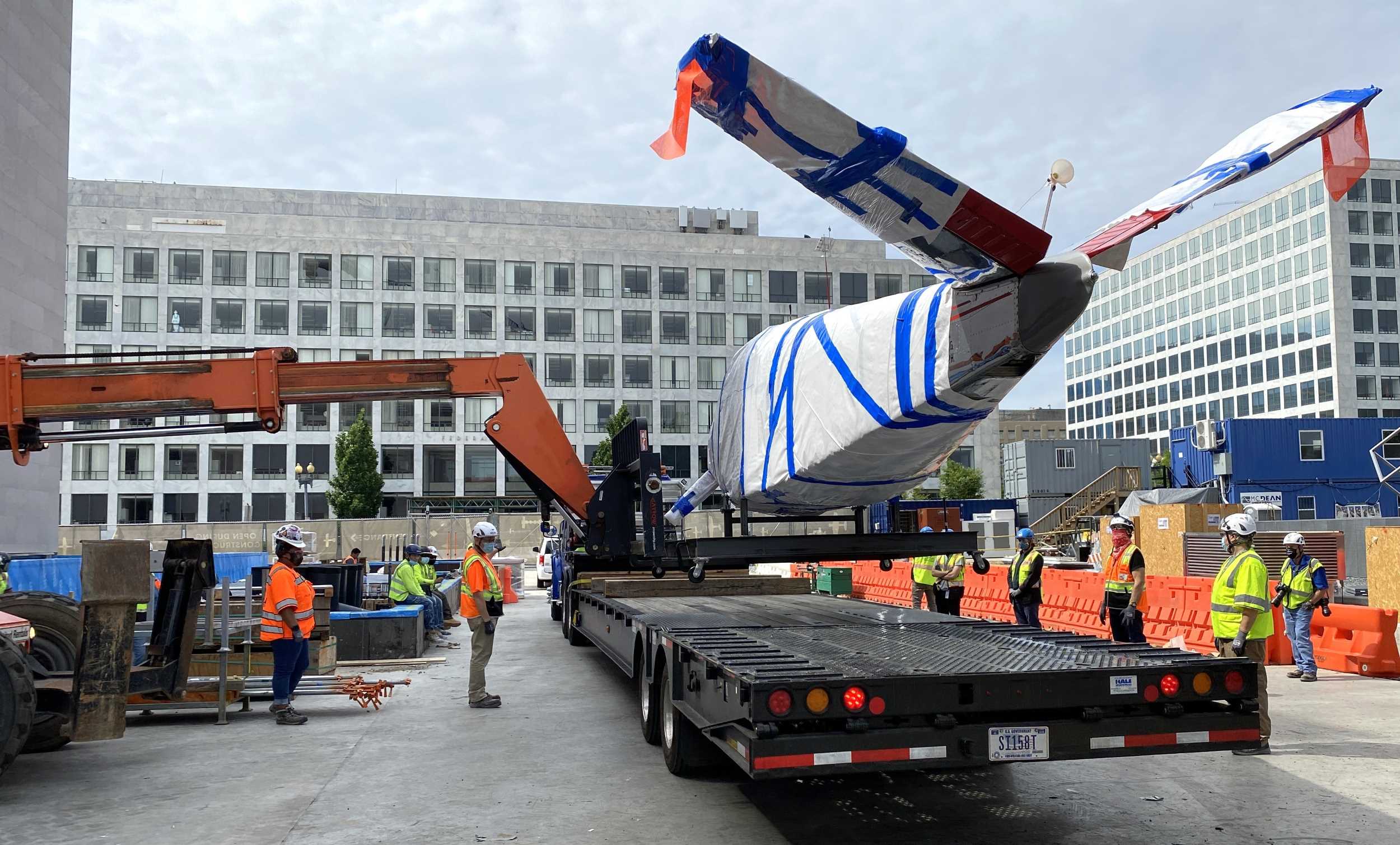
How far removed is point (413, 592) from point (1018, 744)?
1303cm

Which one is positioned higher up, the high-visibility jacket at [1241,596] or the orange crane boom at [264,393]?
the orange crane boom at [264,393]

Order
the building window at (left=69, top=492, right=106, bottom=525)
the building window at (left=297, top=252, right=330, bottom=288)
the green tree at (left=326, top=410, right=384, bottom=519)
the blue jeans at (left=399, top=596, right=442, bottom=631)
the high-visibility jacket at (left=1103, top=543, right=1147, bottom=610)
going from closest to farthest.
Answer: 1. the high-visibility jacket at (left=1103, top=543, right=1147, bottom=610)
2. the blue jeans at (left=399, top=596, right=442, bottom=631)
3. the green tree at (left=326, top=410, right=384, bottom=519)
4. the building window at (left=69, top=492, right=106, bottom=525)
5. the building window at (left=297, top=252, right=330, bottom=288)

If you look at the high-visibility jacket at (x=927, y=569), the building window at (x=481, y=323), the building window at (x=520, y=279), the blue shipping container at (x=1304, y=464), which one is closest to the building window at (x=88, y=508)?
the building window at (x=481, y=323)

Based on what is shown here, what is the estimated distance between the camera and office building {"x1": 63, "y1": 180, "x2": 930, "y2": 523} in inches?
2229

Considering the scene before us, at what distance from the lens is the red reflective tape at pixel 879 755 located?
5.16 meters

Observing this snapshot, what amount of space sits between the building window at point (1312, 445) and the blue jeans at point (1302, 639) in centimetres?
2875

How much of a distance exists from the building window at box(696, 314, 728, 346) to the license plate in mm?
57296

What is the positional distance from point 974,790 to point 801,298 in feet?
191

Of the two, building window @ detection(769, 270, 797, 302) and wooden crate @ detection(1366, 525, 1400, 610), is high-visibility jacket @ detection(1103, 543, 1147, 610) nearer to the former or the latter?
wooden crate @ detection(1366, 525, 1400, 610)

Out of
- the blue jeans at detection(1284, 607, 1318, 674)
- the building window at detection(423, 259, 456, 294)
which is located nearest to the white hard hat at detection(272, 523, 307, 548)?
the blue jeans at detection(1284, 607, 1318, 674)

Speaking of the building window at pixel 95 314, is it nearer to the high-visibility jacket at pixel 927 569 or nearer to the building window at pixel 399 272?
the building window at pixel 399 272

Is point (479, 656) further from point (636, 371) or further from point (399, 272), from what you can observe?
point (399, 272)

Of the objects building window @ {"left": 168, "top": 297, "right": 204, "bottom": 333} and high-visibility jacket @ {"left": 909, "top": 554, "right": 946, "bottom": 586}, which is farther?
building window @ {"left": 168, "top": 297, "right": 204, "bottom": 333}

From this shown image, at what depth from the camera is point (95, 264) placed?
2255 inches
